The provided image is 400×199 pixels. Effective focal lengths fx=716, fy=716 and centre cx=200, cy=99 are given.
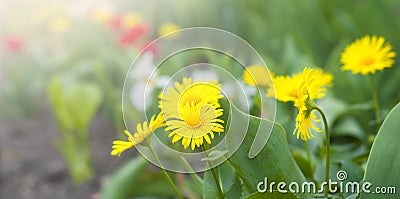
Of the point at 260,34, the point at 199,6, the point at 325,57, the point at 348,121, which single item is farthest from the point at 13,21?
the point at 348,121

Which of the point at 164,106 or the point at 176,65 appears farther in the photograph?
the point at 176,65

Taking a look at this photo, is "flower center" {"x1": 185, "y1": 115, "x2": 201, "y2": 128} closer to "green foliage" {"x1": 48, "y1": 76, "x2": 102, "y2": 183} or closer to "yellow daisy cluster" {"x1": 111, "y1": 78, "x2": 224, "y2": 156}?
"yellow daisy cluster" {"x1": 111, "y1": 78, "x2": 224, "y2": 156}

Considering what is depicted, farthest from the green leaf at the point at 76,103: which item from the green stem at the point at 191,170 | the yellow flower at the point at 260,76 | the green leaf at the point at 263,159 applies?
the green leaf at the point at 263,159

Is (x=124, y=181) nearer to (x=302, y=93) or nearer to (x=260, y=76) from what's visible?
(x=260, y=76)

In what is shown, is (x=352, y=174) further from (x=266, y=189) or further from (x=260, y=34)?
(x=260, y=34)

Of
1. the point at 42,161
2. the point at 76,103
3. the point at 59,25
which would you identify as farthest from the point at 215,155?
the point at 59,25
